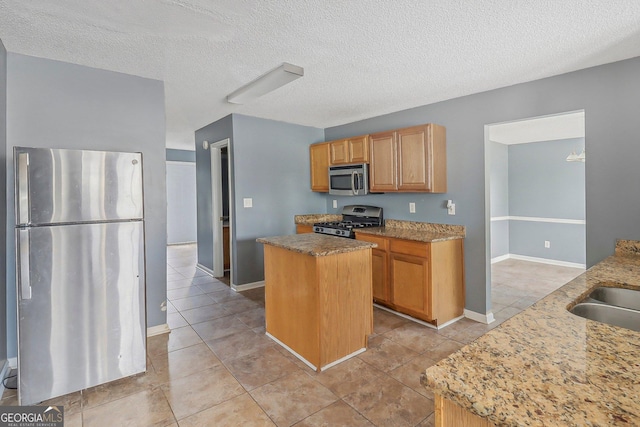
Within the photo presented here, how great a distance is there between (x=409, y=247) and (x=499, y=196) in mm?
3970

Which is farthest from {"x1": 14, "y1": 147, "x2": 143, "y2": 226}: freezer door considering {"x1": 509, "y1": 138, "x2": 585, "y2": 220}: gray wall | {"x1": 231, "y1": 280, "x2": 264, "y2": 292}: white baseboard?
{"x1": 509, "y1": 138, "x2": 585, "y2": 220}: gray wall

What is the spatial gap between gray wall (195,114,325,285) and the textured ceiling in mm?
1223

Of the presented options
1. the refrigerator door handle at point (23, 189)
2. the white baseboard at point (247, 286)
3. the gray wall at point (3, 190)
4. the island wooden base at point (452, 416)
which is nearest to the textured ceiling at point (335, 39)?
the gray wall at point (3, 190)

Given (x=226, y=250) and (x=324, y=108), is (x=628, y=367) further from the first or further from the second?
(x=226, y=250)

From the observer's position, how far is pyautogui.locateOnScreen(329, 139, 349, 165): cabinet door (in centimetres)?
440

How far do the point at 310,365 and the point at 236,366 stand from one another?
0.58 meters

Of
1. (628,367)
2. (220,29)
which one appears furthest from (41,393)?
(628,367)

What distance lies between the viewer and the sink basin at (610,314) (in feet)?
4.42

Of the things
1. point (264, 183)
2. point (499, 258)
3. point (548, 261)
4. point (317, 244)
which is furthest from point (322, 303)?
point (548, 261)

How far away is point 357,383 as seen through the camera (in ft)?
7.41

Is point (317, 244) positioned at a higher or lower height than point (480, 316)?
higher

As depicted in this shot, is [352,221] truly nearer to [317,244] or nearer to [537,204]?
[317,244]

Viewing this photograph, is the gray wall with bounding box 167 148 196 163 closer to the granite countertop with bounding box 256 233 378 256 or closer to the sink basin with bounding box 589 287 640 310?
the granite countertop with bounding box 256 233 378 256

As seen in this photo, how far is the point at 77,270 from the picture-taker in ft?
6.88
